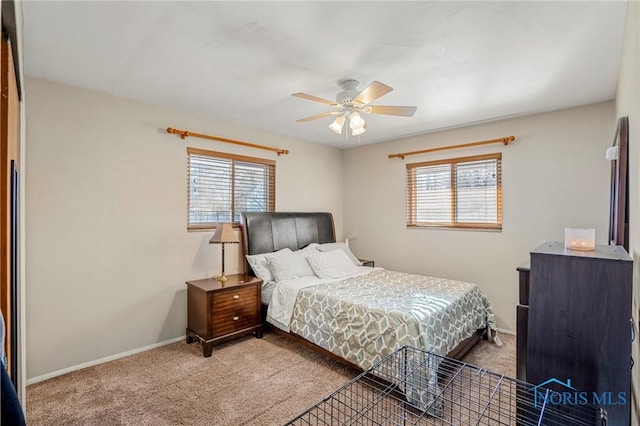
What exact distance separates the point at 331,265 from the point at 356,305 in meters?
1.14

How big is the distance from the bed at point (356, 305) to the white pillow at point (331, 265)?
0.04 feet

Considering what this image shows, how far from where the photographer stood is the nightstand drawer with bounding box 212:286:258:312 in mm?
3170

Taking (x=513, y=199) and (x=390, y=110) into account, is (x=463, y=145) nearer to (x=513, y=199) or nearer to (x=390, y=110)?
(x=513, y=199)

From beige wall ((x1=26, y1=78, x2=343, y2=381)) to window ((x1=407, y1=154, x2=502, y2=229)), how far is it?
2682mm

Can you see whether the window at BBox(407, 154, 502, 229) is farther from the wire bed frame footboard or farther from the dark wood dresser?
the dark wood dresser

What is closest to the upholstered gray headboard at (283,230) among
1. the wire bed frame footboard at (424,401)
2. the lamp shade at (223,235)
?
the lamp shade at (223,235)

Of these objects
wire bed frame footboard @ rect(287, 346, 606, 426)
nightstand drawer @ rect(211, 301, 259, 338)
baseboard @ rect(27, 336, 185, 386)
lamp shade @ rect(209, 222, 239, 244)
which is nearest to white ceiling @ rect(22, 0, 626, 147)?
lamp shade @ rect(209, 222, 239, 244)

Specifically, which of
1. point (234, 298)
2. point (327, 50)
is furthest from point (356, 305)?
point (327, 50)

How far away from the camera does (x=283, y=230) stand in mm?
4277

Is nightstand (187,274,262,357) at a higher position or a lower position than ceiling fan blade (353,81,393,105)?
lower

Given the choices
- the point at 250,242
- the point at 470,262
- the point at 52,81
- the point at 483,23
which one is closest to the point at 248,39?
the point at 483,23

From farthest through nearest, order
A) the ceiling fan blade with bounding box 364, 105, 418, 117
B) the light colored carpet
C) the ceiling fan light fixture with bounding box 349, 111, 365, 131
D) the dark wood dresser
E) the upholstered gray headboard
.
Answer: the upholstered gray headboard < the ceiling fan light fixture with bounding box 349, 111, 365, 131 < the ceiling fan blade with bounding box 364, 105, 418, 117 < the light colored carpet < the dark wood dresser

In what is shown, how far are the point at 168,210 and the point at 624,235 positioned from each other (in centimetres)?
368

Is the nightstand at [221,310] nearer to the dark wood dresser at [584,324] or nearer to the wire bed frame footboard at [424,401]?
the wire bed frame footboard at [424,401]
